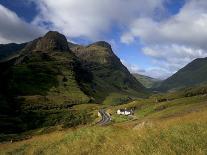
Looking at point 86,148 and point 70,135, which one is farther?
point 70,135

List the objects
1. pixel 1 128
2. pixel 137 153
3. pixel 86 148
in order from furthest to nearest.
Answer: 1. pixel 1 128
2. pixel 86 148
3. pixel 137 153

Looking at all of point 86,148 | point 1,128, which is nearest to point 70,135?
point 86,148

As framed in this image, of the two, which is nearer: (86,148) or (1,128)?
(86,148)

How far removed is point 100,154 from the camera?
600 inches

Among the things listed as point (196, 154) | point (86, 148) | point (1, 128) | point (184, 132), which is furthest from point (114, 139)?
point (1, 128)

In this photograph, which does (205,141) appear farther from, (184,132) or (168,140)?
(184,132)

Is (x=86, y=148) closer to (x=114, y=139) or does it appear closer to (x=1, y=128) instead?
(x=114, y=139)

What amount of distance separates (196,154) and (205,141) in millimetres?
2222

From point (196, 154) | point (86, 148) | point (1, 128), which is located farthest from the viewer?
point (1, 128)

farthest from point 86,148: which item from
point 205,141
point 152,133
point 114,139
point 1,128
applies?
point 1,128

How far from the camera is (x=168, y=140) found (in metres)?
14.8

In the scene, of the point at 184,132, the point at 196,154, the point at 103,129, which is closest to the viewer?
the point at 196,154

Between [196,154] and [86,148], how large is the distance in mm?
7101

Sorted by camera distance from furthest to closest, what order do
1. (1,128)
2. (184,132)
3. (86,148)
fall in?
(1,128) → (86,148) → (184,132)
